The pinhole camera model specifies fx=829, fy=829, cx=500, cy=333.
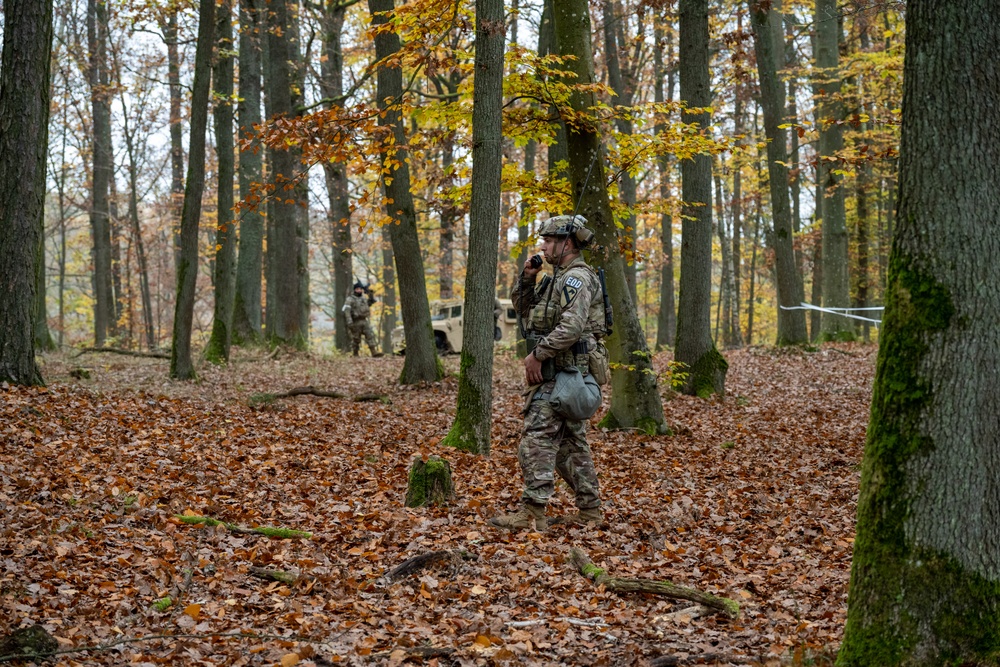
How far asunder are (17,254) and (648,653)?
29.2 ft

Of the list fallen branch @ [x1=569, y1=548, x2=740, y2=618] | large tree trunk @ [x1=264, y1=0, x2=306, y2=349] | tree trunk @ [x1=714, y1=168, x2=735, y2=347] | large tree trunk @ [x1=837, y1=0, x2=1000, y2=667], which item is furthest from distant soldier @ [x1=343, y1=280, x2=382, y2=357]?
large tree trunk @ [x1=837, y1=0, x2=1000, y2=667]

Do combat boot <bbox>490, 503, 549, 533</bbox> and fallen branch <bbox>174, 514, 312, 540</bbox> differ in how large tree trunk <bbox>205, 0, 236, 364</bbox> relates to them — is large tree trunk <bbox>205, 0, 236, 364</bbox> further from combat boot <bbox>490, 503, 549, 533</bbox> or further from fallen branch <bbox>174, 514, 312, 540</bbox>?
combat boot <bbox>490, 503, 549, 533</bbox>

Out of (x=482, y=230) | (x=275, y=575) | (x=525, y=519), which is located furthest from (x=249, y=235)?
(x=275, y=575)

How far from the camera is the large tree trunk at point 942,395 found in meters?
3.28

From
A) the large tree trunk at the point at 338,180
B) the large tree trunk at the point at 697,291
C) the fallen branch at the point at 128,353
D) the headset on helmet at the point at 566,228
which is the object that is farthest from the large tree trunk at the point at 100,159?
the headset on helmet at the point at 566,228

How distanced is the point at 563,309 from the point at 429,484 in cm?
187

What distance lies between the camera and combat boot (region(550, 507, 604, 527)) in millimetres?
6871

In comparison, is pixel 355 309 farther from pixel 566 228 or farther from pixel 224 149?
pixel 566 228

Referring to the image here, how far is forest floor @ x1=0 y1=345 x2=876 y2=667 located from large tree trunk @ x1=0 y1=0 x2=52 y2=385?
67 centimetres

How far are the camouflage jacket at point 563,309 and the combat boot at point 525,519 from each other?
1157 mm

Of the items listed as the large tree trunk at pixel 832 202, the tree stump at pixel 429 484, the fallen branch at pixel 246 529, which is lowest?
the fallen branch at pixel 246 529

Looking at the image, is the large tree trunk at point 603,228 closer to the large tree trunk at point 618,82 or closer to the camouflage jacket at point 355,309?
the large tree trunk at point 618,82

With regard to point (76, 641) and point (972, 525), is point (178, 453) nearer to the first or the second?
point (76, 641)

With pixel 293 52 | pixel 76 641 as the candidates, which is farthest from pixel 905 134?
pixel 293 52
